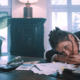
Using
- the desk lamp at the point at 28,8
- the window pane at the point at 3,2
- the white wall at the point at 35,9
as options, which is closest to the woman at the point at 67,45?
the desk lamp at the point at 28,8

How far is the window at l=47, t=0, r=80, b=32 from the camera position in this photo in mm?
4629

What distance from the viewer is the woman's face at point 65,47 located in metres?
1.24

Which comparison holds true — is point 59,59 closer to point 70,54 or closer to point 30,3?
point 70,54

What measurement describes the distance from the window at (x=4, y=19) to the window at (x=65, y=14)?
43.8 inches

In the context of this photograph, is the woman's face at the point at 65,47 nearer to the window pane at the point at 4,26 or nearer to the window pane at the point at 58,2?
the window pane at the point at 4,26

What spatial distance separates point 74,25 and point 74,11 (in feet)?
1.24

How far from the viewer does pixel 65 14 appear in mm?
4680

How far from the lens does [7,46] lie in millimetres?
4508

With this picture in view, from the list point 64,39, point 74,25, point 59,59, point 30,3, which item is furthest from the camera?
point 74,25

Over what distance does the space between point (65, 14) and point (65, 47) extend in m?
3.54

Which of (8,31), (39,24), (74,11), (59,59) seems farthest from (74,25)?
(59,59)

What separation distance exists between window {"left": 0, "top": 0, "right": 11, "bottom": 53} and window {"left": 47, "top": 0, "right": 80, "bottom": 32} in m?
1.11

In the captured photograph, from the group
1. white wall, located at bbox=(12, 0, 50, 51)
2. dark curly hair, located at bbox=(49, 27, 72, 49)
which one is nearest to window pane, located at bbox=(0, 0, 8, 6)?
white wall, located at bbox=(12, 0, 50, 51)

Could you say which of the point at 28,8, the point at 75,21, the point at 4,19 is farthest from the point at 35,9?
the point at 75,21
